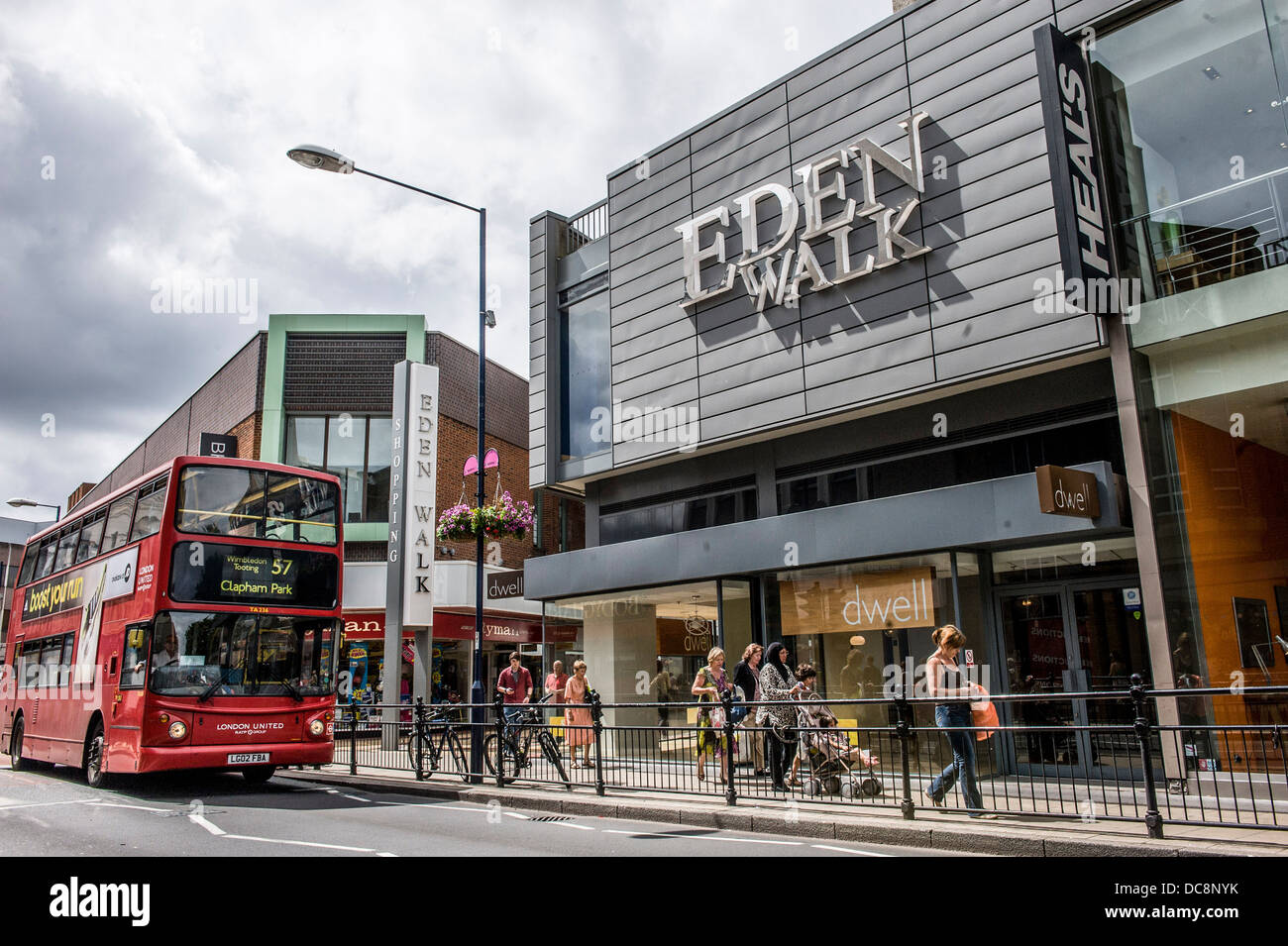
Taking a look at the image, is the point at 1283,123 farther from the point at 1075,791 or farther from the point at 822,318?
the point at 1075,791

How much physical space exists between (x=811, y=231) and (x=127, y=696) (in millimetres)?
12827

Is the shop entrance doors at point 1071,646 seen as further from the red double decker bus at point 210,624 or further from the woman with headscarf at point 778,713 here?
the red double decker bus at point 210,624

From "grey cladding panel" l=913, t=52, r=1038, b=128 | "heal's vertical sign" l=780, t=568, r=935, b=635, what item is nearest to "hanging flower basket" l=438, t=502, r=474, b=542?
"heal's vertical sign" l=780, t=568, r=935, b=635

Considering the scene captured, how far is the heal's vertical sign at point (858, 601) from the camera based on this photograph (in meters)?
14.0

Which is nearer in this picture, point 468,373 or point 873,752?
point 873,752

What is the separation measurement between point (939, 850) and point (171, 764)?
9621 mm

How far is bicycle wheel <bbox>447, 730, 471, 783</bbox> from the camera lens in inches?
554

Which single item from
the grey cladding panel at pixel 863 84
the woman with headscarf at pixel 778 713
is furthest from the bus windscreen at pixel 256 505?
the grey cladding panel at pixel 863 84

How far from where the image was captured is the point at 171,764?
39.1 ft

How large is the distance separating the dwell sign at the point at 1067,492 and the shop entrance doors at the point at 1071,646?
1.48 meters

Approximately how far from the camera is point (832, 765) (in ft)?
34.4

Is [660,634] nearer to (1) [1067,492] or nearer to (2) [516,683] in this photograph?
(2) [516,683]

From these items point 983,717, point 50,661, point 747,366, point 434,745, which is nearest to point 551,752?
point 434,745
